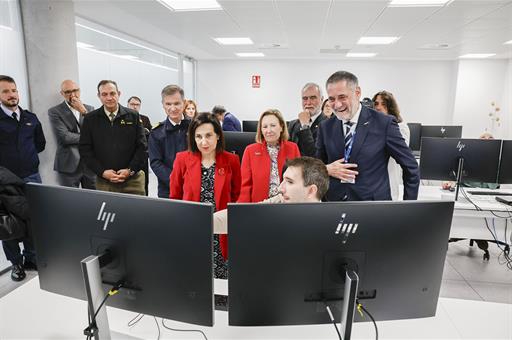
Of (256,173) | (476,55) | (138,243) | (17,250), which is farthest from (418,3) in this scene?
(476,55)

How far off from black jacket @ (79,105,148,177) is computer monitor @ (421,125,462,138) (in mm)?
4931

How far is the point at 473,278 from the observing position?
10.3ft

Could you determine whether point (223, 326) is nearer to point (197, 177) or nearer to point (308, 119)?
point (197, 177)

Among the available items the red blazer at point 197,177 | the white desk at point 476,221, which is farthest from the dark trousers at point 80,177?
the white desk at point 476,221

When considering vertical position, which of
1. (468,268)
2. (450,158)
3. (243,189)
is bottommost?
(468,268)

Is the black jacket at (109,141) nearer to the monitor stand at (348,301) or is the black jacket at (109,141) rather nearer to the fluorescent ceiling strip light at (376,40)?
the monitor stand at (348,301)

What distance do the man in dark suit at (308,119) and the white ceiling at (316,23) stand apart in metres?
1.65

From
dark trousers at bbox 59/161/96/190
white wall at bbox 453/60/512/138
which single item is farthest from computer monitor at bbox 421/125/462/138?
dark trousers at bbox 59/161/96/190

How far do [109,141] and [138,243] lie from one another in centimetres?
232

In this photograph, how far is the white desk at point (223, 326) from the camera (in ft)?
3.79

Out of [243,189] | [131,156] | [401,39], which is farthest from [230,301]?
[401,39]

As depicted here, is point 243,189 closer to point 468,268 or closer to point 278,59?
point 468,268

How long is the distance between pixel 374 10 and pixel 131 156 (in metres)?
3.51

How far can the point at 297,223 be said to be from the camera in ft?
2.89
